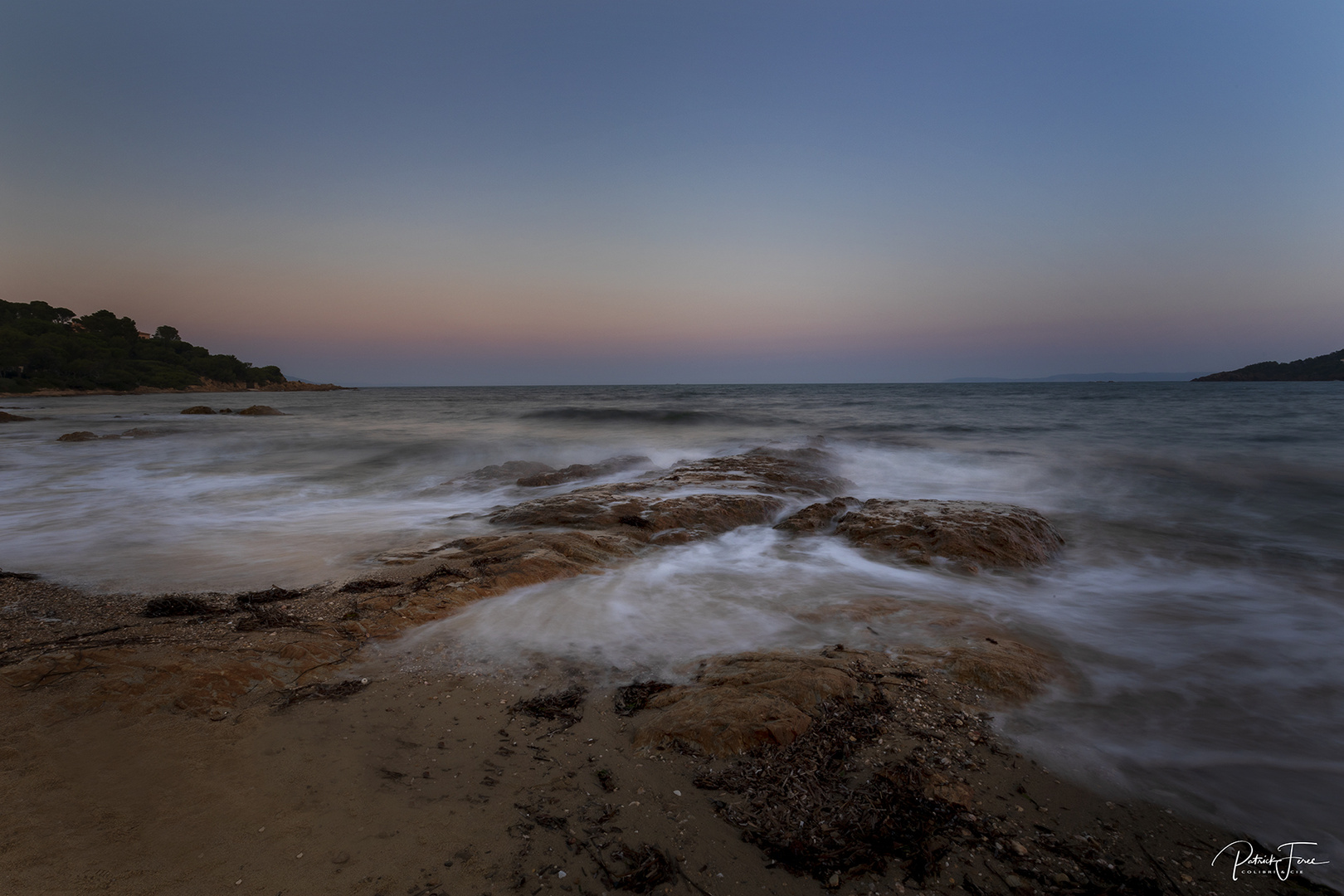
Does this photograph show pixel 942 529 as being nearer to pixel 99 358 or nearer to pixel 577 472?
pixel 577 472

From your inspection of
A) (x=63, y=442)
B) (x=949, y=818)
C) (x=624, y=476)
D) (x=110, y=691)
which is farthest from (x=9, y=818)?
(x=63, y=442)

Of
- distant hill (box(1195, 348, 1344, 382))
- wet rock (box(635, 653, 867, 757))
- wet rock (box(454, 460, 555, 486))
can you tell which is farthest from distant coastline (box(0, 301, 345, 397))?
distant hill (box(1195, 348, 1344, 382))

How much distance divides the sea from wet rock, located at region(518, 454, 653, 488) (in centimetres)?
36

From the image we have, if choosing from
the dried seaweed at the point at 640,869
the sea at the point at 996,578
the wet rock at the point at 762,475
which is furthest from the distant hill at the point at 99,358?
the dried seaweed at the point at 640,869

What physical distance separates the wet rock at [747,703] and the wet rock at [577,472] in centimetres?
662

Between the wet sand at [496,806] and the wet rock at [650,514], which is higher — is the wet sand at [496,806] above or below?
below

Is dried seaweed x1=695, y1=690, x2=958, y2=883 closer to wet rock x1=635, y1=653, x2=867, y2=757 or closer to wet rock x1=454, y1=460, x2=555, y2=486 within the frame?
wet rock x1=635, y1=653, x2=867, y2=757

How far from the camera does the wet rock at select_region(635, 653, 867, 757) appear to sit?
2.53 meters

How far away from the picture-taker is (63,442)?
15.1 metres

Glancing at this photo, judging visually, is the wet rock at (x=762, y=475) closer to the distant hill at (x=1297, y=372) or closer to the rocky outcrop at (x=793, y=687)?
the rocky outcrop at (x=793, y=687)

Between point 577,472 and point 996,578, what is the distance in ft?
22.9

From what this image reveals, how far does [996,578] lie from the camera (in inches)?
207

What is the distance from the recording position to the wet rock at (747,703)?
253 centimetres

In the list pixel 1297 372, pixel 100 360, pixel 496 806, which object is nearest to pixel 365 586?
pixel 496 806
